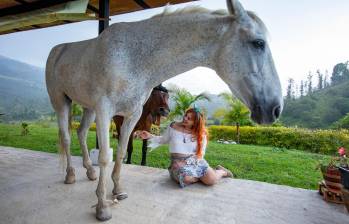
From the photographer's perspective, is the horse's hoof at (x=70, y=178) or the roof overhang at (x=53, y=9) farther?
the roof overhang at (x=53, y=9)

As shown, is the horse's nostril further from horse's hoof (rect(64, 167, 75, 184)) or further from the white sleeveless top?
horse's hoof (rect(64, 167, 75, 184))

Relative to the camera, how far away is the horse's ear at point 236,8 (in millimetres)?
1403

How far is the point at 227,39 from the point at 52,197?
1957 millimetres

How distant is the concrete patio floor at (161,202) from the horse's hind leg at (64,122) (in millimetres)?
137

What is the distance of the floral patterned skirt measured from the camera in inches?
97.6

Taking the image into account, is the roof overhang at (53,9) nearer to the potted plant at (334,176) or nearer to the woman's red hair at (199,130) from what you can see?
the woman's red hair at (199,130)

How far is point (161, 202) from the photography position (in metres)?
2.05

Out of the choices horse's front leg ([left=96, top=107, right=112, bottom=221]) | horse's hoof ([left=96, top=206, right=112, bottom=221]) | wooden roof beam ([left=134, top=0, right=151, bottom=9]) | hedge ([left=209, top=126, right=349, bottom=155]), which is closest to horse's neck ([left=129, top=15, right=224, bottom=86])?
horse's front leg ([left=96, top=107, right=112, bottom=221])

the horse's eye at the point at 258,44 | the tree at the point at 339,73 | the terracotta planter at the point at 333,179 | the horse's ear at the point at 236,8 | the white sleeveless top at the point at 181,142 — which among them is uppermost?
the tree at the point at 339,73

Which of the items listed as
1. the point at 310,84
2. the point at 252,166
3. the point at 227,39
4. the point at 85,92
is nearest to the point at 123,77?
the point at 85,92

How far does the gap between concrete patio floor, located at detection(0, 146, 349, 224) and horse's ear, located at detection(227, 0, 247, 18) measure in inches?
56.3

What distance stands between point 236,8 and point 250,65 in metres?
0.36

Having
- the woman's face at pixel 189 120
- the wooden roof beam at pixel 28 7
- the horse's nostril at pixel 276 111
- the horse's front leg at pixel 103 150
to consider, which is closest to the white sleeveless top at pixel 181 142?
the woman's face at pixel 189 120

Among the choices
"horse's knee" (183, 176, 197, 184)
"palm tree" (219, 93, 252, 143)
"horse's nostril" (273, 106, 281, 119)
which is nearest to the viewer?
"horse's nostril" (273, 106, 281, 119)
